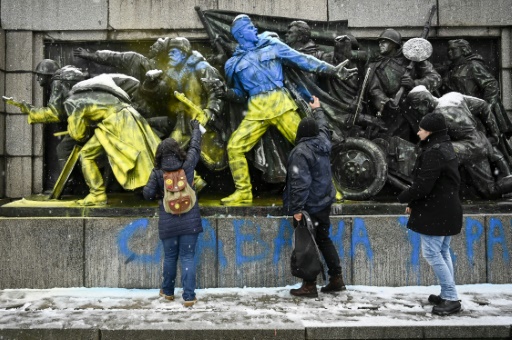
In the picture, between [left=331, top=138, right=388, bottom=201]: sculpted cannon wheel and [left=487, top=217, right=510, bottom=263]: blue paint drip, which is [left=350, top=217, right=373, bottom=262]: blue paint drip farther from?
[left=487, top=217, right=510, bottom=263]: blue paint drip

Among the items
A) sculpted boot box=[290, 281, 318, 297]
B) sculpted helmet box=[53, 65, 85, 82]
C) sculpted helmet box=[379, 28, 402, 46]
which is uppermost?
sculpted helmet box=[379, 28, 402, 46]

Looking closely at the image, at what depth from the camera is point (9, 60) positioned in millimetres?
9164

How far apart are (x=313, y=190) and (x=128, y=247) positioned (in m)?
2.42

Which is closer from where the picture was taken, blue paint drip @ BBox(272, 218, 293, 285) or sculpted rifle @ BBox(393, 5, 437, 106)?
blue paint drip @ BBox(272, 218, 293, 285)

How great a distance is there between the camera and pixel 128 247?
691 centimetres

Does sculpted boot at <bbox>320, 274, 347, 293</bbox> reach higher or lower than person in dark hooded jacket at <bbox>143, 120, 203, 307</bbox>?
lower

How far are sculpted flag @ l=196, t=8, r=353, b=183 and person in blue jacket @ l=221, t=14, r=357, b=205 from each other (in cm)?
31

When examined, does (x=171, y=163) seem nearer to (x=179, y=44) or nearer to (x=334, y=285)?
(x=334, y=285)

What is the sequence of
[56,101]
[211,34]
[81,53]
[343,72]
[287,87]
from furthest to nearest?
1. [211,34]
2. [81,53]
3. [287,87]
4. [56,101]
5. [343,72]

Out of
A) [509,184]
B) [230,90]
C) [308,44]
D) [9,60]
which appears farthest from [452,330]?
[9,60]

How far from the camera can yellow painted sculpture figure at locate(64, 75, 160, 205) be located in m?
7.33

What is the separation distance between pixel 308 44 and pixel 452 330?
4.92 meters

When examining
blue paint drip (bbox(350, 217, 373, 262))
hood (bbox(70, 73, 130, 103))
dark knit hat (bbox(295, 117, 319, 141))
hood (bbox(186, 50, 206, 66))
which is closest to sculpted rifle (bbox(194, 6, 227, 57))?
hood (bbox(186, 50, 206, 66))

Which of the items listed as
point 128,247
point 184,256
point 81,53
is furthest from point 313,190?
point 81,53
